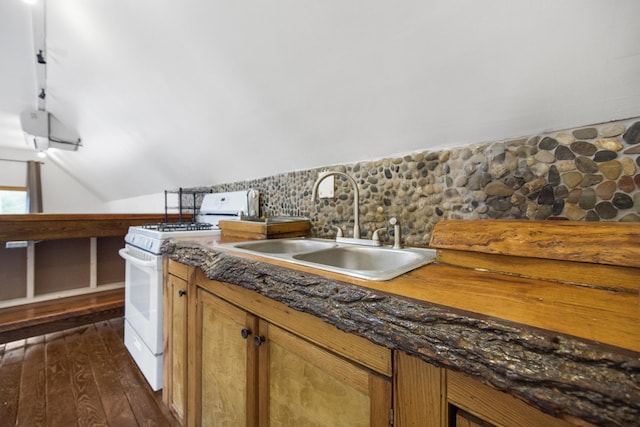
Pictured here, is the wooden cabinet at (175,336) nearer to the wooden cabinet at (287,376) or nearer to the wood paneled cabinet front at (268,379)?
the wooden cabinet at (287,376)

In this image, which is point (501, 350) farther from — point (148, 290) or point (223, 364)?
point (148, 290)

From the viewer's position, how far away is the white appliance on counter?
57.0 inches

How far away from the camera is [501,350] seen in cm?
39

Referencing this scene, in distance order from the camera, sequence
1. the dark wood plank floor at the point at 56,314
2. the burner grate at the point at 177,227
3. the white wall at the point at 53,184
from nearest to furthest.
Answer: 1. the burner grate at the point at 177,227
2. the dark wood plank floor at the point at 56,314
3. the white wall at the point at 53,184

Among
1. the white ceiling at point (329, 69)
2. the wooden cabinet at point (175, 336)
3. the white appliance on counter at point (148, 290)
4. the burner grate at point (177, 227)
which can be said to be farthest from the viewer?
the burner grate at point (177, 227)

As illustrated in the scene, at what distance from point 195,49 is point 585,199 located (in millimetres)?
1859

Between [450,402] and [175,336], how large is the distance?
1.32 m

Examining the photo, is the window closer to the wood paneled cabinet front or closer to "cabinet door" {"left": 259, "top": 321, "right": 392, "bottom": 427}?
the wood paneled cabinet front

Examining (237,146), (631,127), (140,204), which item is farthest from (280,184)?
(140,204)

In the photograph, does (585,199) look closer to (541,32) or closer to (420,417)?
(541,32)

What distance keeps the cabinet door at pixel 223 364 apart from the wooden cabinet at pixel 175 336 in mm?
135

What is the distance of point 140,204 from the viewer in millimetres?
3969

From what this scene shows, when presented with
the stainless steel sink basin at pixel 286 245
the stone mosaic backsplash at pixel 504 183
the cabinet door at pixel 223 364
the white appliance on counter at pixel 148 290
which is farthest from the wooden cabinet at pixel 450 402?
the white appliance on counter at pixel 148 290

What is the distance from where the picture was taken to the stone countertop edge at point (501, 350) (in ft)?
1.03
